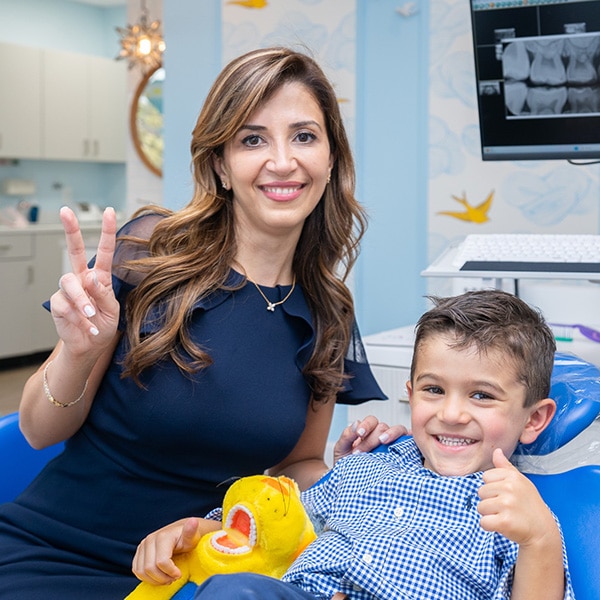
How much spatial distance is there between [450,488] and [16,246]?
5.41m

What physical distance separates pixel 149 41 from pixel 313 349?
391cm

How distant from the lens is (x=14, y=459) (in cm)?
174

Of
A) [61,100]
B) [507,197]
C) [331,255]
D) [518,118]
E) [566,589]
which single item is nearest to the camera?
[566,589]

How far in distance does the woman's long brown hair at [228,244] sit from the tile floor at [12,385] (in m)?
3.45

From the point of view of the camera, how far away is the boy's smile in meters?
1.26

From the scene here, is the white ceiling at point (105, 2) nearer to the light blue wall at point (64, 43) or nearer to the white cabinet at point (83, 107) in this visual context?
the light blue wall at point (64, 43)

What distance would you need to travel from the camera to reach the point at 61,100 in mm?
6809

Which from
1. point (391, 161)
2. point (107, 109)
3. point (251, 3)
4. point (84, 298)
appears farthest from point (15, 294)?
point (84, 298)

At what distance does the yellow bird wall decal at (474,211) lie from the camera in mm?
2783

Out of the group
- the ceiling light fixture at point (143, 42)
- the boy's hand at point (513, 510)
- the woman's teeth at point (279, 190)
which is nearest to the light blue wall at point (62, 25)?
the ceiling light fixture at point (143, 42)

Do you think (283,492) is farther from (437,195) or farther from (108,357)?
(437,195)

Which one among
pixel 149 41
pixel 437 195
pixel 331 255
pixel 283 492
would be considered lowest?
Answer: pixel 283 492

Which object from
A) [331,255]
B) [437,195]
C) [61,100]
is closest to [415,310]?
[437,195]

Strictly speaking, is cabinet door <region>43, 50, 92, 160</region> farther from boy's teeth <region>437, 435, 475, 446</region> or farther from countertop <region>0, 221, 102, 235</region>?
boy's teeth <region>437, 435, 475, 446</region>
